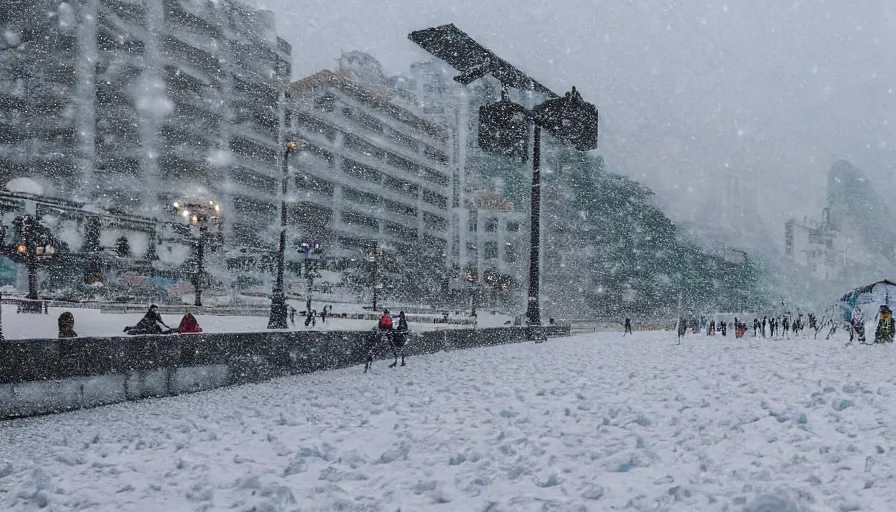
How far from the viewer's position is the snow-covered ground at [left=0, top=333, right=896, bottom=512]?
4660 millimetres

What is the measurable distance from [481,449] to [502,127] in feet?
48.0

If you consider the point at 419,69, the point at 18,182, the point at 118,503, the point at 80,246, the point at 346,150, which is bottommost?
the point at 118,503

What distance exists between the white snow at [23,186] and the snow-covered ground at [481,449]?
44897 mm

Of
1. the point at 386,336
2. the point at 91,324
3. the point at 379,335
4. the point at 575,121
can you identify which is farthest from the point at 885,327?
the point at 91,324

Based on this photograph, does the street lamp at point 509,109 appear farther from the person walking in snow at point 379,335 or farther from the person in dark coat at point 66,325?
the person in dark coat at point 66,325

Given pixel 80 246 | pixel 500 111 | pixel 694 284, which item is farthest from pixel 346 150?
pixel 694 284

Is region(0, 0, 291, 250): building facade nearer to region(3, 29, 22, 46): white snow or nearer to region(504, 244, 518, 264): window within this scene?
region(3, 29, 22, 46): white snow

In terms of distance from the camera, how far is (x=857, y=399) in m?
8.15

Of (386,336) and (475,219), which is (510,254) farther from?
(386,336)

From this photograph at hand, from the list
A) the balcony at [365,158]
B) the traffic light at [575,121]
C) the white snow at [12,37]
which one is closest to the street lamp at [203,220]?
the balcony at [365,158]

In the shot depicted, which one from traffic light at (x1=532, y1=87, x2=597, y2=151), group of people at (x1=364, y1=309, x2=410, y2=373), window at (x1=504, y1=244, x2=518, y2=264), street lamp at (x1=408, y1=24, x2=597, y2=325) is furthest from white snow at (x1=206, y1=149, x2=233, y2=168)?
group of people at (x1=364, y1=309, x2=410, y2=373)

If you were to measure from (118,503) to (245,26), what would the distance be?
67.3 m

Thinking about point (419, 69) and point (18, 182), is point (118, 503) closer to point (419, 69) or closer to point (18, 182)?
point (18, 182)

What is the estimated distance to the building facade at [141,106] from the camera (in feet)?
162
